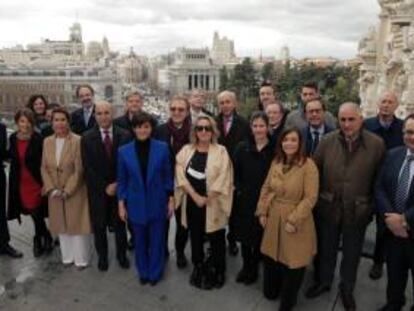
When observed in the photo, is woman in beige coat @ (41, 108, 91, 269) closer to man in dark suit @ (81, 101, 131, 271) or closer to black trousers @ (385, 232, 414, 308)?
man in dark suit @ (81, 101, 131, 271)

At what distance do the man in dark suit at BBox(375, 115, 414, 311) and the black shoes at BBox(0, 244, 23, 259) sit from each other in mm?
3352

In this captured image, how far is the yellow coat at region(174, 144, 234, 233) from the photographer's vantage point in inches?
143

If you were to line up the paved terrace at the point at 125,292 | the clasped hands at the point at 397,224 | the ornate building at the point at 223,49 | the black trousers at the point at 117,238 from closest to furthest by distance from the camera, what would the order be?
the clasped hands at the point at 397,224 → the paved terrace at the point at 125,292 → the black trousers at the point at 117,238 → the ornate building at the point at 223,49

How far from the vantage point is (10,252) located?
14.6 ft

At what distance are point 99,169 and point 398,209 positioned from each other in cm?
245

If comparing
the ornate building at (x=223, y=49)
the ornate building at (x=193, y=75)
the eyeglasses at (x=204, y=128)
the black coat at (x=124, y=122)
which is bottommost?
the ornate building at (x=193, y=75)

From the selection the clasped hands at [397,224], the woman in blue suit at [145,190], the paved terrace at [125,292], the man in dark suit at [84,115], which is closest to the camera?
the clasped hands at [397,224]

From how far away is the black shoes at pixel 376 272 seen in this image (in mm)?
3973

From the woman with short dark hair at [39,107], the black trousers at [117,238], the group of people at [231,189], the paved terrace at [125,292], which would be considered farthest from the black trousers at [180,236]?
the woman with short dark hair at [39,107]

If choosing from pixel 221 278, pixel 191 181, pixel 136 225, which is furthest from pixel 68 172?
pixel 221 278

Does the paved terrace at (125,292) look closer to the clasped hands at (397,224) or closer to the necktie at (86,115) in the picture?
the clasped hands at (397,224)

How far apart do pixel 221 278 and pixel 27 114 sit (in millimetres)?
2274

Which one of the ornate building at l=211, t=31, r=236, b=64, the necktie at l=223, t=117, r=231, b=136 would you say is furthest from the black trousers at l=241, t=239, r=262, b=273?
the ornate building at l=211, t=31, r=236, b=64

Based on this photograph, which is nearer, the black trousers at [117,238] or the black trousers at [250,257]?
the black trousers at [250,257]
